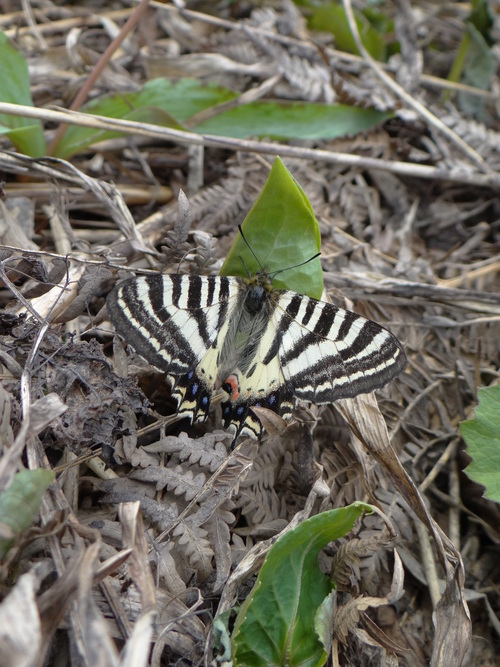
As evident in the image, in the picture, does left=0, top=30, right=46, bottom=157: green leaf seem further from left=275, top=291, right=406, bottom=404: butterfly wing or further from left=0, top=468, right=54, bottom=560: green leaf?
left=0, top=468, right=54, bottom=560: green leaf

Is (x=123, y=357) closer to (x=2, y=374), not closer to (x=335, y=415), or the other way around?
(x=2, y=374)

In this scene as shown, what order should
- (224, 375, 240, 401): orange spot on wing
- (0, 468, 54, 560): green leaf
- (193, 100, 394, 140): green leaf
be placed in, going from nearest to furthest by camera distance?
1. (0, 468, 54, 560): green leaf
2. (224, 375, 240, 401): orange spot on wing
3. (193, 100, 394, 140): green leaf

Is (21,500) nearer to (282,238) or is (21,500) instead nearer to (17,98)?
(282,238)

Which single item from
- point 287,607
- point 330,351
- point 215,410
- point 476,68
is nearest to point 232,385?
point 215,410

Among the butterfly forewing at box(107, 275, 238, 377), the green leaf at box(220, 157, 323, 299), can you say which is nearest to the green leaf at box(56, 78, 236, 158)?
the green leaf at box(220, 157, 323, 299)

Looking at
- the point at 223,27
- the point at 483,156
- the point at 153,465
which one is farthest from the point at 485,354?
the point at 223,27
